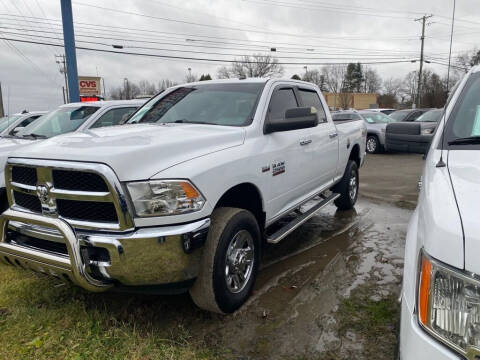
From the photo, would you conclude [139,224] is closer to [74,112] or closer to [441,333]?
[441,333]

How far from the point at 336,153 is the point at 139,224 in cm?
346

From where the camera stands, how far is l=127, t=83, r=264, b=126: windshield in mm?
3633

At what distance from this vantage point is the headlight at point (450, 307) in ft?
3.94

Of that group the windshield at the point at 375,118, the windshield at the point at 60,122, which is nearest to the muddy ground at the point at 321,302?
the windshield at the point at 60,122

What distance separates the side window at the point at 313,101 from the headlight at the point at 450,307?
3.52m

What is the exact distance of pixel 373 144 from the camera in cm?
1452

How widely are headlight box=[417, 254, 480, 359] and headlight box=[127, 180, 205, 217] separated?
1503 mm

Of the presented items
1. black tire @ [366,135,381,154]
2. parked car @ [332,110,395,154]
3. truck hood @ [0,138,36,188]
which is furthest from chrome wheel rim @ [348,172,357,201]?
black tire @ [366,135,381,154]

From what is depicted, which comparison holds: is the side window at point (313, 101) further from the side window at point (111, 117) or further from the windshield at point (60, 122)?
the windshield at point (60, 122)

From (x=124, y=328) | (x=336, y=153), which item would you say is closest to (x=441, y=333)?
(x=124, y=328)

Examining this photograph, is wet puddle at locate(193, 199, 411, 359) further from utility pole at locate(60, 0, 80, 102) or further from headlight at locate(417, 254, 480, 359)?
utility pole at locate(60, 0, 80, 102)

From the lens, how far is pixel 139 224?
7.82ft

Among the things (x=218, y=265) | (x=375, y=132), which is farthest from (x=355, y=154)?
(x=375, y=132)

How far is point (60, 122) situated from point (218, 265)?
15.3 feet
